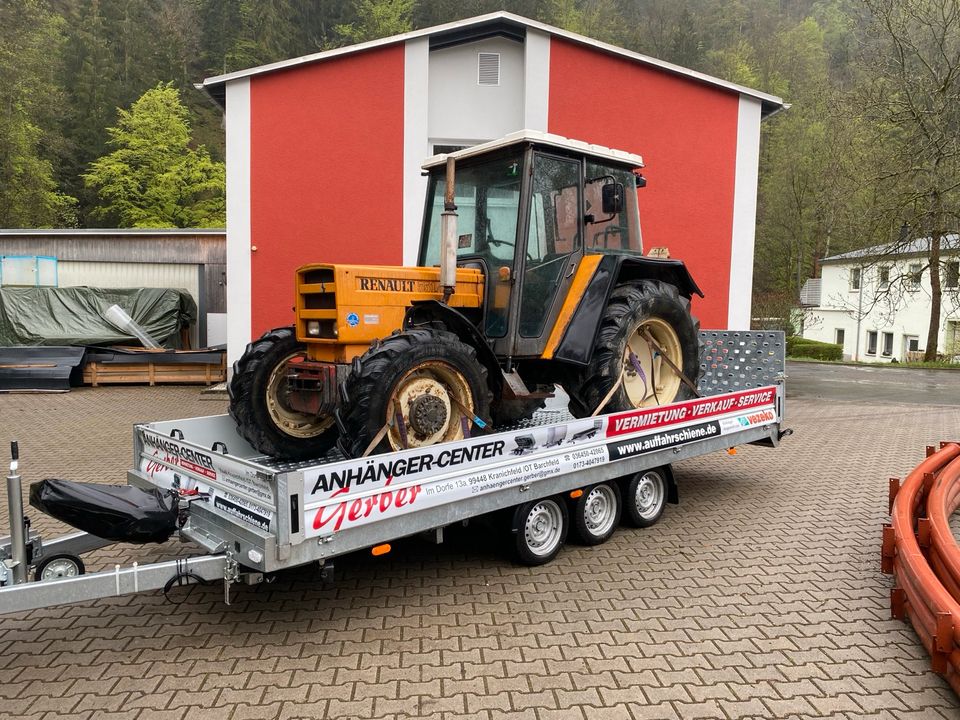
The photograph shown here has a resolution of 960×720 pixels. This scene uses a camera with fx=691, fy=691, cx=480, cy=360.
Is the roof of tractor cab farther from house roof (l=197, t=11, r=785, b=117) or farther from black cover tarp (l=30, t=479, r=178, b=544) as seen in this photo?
house roof (l=197, t=11, r=785, b=117)

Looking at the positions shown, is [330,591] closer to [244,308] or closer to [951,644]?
[951,644]

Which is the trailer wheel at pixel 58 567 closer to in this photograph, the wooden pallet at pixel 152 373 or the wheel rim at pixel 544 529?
the wheel rim at pixel 544 529

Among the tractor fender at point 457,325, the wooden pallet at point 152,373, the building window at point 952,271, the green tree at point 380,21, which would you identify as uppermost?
the green tree at point 380,21

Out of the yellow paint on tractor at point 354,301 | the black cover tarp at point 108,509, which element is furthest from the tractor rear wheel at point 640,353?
the black cover tarp at point 108,509

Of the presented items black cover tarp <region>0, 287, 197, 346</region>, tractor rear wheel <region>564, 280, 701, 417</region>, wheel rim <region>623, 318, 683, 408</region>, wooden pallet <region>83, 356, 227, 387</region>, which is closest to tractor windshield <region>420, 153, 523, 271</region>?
tractor rear wheel <region>564, 280, 701, 417</region>

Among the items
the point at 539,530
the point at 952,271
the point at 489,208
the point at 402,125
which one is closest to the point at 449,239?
the point at 489,208

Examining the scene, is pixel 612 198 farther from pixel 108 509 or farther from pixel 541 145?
pixel 108 509

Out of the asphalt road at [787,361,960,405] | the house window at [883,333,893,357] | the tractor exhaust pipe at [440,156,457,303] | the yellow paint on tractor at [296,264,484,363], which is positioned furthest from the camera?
the house window at [883,333,893,357]

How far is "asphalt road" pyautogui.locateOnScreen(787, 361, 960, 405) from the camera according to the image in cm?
1501

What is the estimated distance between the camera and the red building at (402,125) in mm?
12680

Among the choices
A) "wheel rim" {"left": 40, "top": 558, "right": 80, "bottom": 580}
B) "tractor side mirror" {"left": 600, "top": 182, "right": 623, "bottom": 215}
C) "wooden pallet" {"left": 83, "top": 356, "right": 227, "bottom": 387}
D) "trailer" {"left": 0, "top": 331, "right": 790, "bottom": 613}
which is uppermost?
"tractor side mirror" {"left": 600, "top": 182, "right": 623, "bottom": 215}

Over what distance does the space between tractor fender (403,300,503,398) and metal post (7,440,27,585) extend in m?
2.38

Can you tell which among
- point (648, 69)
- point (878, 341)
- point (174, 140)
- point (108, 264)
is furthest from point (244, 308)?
point (878, 341)

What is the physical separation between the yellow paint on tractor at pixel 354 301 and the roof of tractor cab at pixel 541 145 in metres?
0.95
